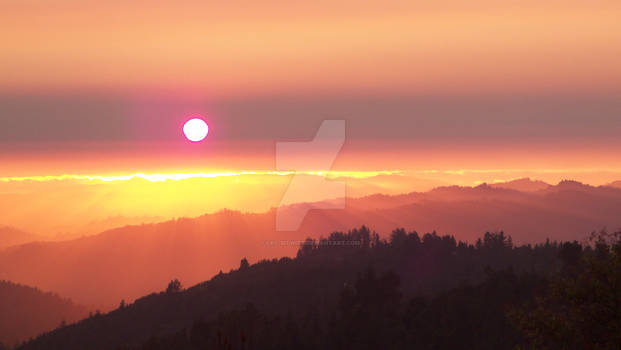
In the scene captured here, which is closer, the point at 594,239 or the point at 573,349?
the point at 573,349

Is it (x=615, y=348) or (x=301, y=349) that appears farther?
(x=301, y=349)

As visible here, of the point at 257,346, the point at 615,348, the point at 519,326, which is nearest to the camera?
the point at 615,348

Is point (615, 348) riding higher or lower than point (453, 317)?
higher

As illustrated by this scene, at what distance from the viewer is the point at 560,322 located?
1711 inches

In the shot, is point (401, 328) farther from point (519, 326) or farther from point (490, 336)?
point (519, 326)

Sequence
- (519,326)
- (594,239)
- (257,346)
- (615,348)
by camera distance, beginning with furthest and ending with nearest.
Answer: (257,346), (594,239), (519,326), (615,348)

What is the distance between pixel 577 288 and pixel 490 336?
149 meters

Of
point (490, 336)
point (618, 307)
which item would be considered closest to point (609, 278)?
point (618, 307)

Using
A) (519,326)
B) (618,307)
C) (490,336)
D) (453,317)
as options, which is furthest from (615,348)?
(453,317)

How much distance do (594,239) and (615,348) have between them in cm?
1247

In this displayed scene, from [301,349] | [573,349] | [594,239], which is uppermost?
[594,239]

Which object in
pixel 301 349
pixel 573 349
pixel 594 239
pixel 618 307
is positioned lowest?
pixel 301 349

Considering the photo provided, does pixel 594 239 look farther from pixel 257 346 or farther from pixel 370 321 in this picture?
pixel 257 346

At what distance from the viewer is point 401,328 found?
189625mm
